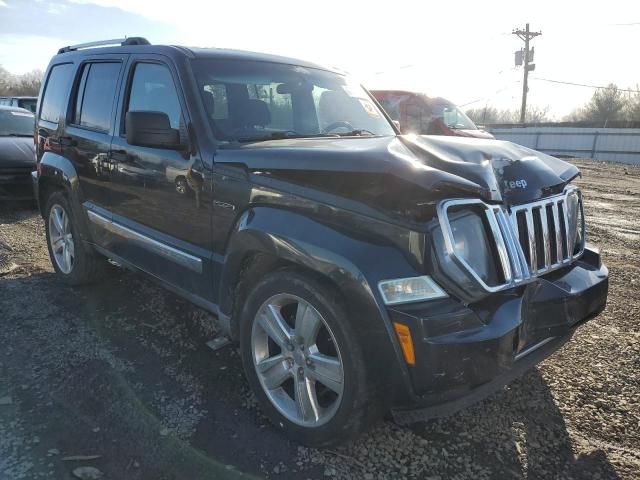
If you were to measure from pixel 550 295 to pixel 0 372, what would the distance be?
10.8 ft

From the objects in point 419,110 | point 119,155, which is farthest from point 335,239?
point 419,110

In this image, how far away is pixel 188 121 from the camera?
3.13 m

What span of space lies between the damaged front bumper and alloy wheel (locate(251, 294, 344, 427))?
37 cm

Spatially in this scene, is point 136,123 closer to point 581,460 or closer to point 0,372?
point 0,372

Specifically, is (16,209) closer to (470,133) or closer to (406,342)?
(406,342)

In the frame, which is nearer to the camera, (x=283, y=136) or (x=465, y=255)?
(x=465, y=255)

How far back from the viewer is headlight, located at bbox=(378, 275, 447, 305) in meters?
2.10

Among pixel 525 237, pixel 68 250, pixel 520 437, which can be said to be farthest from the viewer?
pixel 68 250

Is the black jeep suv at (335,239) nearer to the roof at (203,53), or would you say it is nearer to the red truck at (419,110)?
the roof at (203,53)

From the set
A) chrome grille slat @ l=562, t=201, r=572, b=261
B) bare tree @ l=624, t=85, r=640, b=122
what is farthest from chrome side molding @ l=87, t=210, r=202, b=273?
bare tree @ l=624, t=85, r=640, b=122

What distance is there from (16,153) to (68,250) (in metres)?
4.40

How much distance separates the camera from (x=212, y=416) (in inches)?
112

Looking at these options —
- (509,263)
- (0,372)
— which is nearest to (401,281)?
(509,263)

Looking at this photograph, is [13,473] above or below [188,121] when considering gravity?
below
